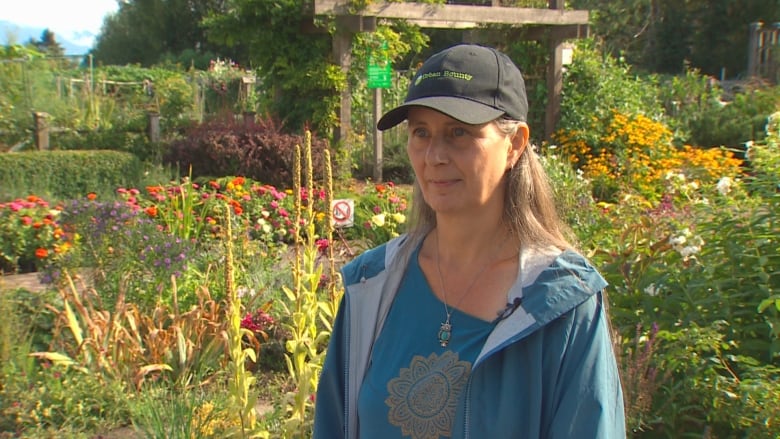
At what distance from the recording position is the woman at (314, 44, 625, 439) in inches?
55.8

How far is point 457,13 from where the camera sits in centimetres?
1058

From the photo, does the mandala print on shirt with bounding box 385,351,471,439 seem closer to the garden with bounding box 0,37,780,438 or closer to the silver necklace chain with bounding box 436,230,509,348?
the silver necklace chain with bounding box 436,230,509,348

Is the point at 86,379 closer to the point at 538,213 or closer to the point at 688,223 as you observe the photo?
the point at 538,213

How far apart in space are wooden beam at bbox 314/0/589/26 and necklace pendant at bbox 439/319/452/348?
808 cm

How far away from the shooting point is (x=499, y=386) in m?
1.45

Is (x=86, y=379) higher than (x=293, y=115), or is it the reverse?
(x=293, y=115)

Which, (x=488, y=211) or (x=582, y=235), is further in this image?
(x=582, y=235)

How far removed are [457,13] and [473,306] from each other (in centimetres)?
955

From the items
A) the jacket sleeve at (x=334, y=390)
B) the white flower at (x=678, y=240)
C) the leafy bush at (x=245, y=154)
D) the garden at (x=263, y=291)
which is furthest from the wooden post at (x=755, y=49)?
the jacket sleeve at (x=334, y=390)

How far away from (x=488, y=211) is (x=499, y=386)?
1.36 feet

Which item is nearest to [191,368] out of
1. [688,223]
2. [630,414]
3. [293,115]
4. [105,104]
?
[630,414]

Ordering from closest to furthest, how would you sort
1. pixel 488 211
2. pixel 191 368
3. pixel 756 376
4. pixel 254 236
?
pixel 488 211 < pixel 756 376 < pixel 191 368 < pixel 254 236

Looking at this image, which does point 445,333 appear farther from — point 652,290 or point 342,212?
point 342,212

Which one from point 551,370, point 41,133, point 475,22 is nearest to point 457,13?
point 475,22
